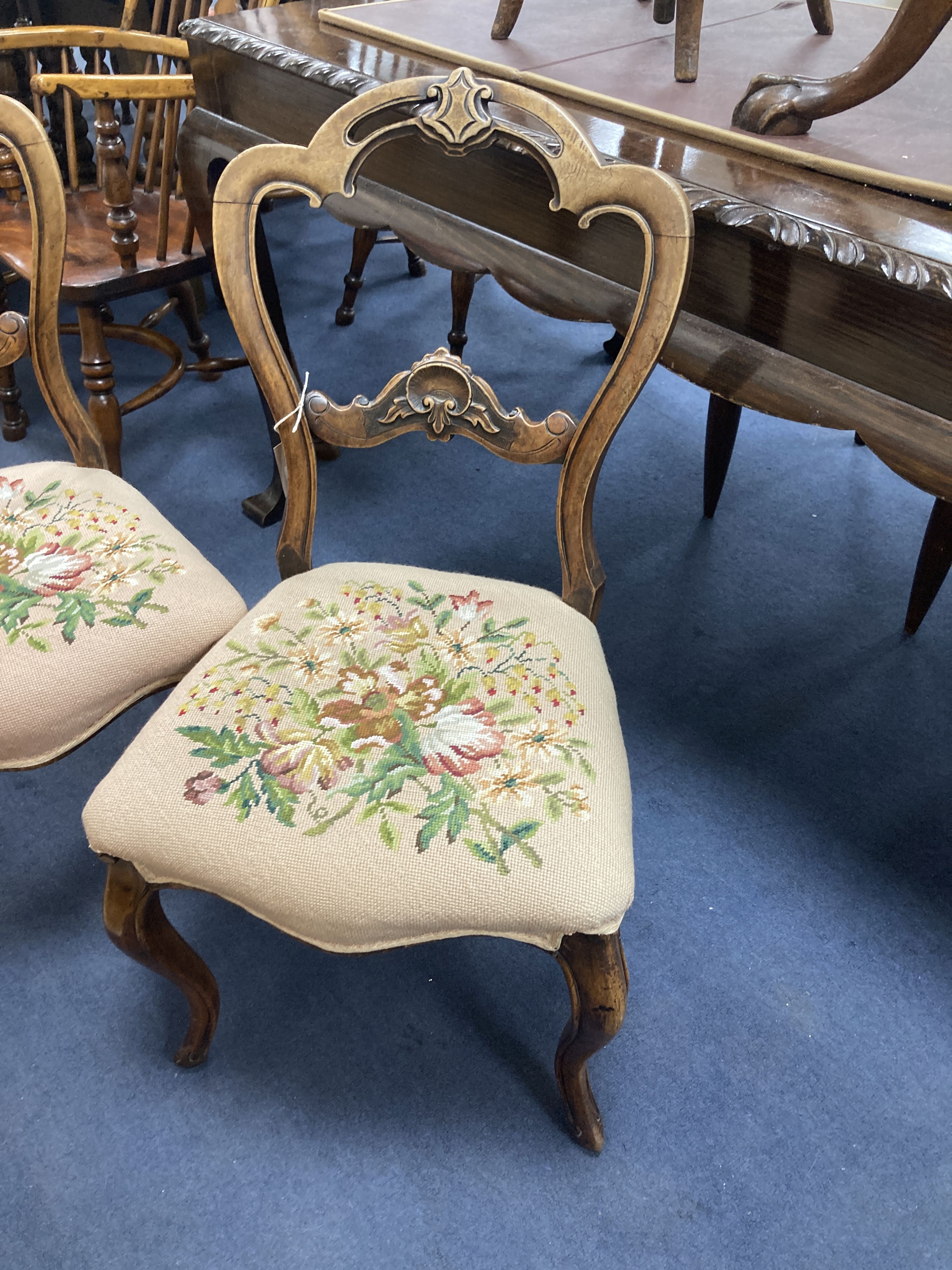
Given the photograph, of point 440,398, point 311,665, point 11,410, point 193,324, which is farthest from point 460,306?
point 311,665

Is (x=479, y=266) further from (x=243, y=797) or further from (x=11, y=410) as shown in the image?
(x=11, y=410)

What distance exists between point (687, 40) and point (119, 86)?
2.60 ft

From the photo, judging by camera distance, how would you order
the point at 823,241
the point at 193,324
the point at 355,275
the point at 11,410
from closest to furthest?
the point at 823,241, the point at 11,410, the point at 193,324, the point at 355,275

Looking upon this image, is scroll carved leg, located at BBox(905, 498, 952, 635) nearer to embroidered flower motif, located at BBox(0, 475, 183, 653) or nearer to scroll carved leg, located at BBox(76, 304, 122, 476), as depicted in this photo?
embroidered flower motif, located at BBox(0, 475, 183, 653)

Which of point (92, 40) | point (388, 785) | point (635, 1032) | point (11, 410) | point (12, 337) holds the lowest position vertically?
point (635, 1032)

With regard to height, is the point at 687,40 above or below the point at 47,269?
above

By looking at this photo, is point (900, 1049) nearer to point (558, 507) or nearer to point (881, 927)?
point (881, 927)

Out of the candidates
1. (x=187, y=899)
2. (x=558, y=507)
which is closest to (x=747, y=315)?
(x=558, y=507)

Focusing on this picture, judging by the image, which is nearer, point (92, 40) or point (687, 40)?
point (687, 40)

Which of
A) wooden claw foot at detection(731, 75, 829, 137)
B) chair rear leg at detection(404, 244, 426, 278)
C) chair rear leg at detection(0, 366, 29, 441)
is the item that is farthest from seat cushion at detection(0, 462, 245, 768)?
chair rear leg at detection(404, 244, 426, 278)

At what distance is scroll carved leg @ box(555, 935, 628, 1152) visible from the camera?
811mm

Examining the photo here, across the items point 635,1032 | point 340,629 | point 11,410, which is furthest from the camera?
point 11,410

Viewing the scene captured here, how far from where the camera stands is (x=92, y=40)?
152cm

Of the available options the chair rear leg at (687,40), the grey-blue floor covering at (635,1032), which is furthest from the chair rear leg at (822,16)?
the grey-blue floor covering at (635,1032)
